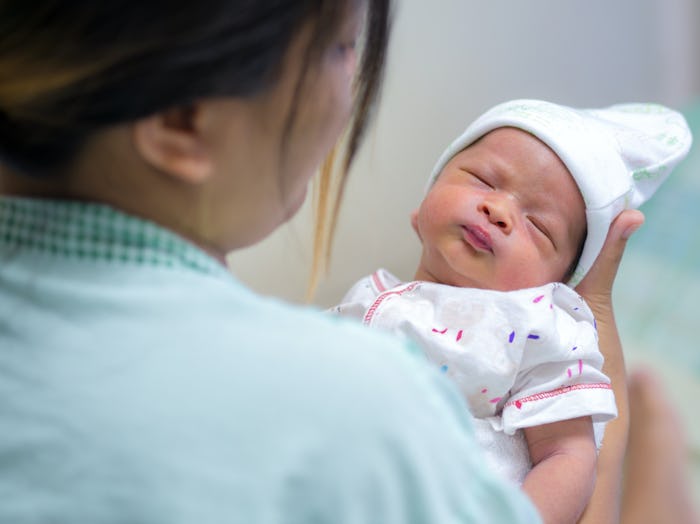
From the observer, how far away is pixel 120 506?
428 millimetres

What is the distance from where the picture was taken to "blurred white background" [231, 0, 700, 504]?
1.26 meters

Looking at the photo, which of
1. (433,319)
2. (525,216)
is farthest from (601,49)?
(433,319)

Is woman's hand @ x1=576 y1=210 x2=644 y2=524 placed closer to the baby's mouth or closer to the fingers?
the fingers

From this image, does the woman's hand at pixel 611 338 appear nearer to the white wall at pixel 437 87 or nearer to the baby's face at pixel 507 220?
the baby's face at pixel 507 220

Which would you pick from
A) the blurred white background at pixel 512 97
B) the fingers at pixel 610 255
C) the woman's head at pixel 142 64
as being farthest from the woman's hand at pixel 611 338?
the woman's head at pixel 142 64

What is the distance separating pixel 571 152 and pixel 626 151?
0.32 ft

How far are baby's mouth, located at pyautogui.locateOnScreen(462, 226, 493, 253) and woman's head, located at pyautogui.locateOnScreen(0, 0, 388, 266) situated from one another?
0.51 meters

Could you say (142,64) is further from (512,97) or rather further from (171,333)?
(512,97)

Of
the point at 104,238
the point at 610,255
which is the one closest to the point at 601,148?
the point at 610,255

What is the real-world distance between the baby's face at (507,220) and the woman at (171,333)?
0.50 m

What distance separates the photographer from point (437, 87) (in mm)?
1552

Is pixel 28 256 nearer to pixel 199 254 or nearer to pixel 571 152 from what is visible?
pixel 199 254

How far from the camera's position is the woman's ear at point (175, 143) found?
0.45 metres

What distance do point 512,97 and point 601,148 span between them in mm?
627
